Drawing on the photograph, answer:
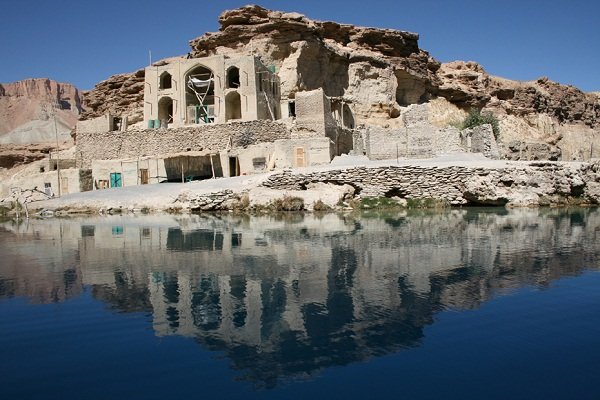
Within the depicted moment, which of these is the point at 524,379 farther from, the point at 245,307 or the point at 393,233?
the point at 393,233

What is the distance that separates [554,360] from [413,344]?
4.42ft

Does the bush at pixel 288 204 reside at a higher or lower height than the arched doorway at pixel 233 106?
lower

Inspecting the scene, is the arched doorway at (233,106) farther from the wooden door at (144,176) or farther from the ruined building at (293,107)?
the wooden door at (144,176)

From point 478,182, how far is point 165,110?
85.6ft

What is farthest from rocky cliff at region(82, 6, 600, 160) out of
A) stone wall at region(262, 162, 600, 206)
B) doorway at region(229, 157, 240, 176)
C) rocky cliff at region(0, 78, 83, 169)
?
rocky cliff at region(0, 78, 83, 169)

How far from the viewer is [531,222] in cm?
1485

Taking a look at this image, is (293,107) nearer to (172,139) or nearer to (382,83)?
(382,83)

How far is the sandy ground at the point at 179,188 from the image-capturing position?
2175cm

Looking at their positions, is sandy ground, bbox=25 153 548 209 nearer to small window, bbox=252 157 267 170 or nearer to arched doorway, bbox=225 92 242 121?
small window, bbox=252 157 267 170

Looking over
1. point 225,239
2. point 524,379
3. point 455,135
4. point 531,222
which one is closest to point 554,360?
point 524,379

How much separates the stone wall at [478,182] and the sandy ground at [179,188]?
475 mm

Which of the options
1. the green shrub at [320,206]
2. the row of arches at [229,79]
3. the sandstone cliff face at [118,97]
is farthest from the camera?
the sandstone cliff face at [118,97]

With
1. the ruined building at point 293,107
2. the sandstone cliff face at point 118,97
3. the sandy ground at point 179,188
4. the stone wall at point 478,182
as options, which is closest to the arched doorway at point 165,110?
the ruined building at point 293,107

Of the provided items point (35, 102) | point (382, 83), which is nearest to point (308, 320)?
point (382, 83)
